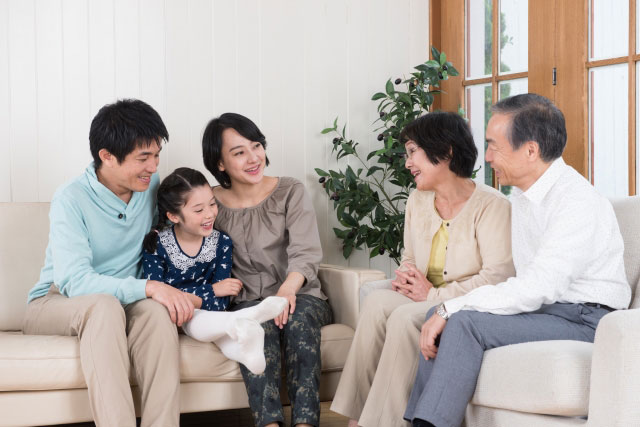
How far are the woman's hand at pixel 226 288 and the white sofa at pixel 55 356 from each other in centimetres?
21

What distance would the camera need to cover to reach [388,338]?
86.6 inches

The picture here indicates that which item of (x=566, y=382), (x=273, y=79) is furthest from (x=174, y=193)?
(x=566, y=382)

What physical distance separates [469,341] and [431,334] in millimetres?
114

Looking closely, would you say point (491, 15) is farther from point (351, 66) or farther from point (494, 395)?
point (494, 395)

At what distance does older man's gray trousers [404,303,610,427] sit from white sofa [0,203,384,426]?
1.99 feet

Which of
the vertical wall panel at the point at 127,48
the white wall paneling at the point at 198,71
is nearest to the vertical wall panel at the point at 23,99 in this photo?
the white wall paneling at the point at 198,71

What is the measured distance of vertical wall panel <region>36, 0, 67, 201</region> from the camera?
9.85 ft

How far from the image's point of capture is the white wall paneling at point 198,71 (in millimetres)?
2992

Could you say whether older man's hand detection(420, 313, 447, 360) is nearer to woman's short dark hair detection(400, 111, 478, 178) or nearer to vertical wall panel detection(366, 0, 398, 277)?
woman's short dark hair detection(400, 111, 478, 178)

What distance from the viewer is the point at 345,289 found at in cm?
268

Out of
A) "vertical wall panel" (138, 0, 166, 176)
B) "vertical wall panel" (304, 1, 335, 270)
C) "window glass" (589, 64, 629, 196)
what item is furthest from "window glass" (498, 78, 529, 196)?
"vertical wall panel" (138, 0, 166, 176)

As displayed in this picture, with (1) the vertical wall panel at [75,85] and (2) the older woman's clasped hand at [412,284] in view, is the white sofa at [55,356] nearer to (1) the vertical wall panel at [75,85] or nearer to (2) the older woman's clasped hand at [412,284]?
(2) the older woman's clasped hand at [412,284]

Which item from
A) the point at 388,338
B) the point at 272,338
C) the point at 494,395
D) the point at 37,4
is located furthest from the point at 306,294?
the point at 37,4

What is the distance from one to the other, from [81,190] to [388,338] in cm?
114
